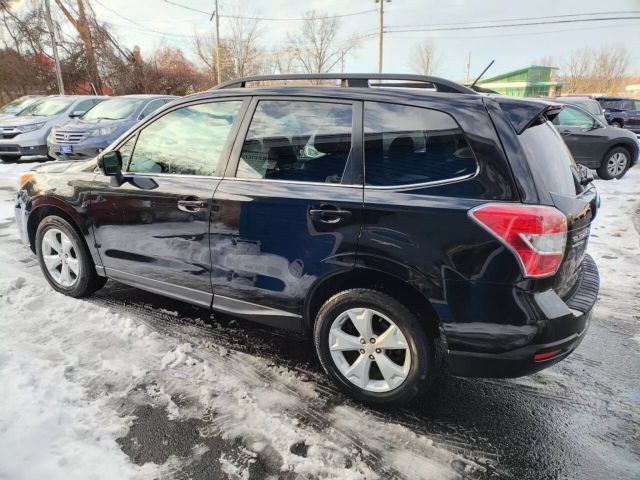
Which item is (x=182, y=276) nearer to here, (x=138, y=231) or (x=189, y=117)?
(x=138, y=231)

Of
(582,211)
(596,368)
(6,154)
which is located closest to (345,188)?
(582,211)

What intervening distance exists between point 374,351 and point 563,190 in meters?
1.32

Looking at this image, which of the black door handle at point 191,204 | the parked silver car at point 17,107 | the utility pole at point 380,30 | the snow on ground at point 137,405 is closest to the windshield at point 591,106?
the black door handle at point 191,204

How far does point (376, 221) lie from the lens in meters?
2.37

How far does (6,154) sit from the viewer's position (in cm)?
1181

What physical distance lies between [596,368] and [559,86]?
51628 mm

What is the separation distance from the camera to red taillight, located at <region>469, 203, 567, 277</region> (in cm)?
209

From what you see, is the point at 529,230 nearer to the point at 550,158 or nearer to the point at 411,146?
the point at 550,158

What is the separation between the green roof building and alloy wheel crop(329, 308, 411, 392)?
47748 millimetres

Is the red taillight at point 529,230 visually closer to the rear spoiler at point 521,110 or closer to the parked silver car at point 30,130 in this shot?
the rear spoiler at point 521,110

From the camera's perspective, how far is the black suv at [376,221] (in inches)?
85.4

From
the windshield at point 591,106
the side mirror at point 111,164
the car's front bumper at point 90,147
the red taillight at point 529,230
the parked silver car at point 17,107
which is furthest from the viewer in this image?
the parked silver car at point 17,107

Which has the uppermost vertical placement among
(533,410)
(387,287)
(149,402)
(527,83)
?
(527,83)

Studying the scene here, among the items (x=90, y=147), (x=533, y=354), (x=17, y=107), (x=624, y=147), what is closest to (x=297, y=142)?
(x=533, y=354)
